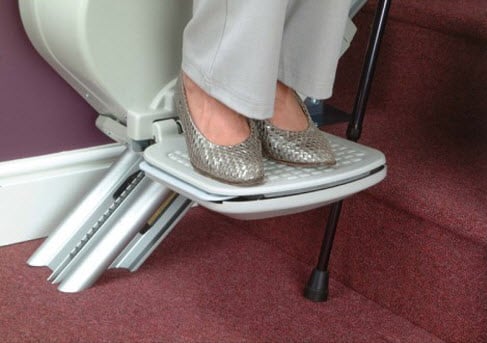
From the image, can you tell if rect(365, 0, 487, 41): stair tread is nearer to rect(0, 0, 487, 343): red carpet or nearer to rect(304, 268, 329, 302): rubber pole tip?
rect(0, 0, 487, 343): red carpet

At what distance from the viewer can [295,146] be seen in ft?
3.65

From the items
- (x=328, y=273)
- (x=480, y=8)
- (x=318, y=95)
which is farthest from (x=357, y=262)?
(x=480, y=8)

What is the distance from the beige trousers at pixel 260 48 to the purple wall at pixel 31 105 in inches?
16.2

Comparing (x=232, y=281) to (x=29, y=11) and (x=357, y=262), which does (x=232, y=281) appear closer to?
(x=357, y=262)

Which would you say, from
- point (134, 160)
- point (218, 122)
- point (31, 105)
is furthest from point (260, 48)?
point (31, 105)

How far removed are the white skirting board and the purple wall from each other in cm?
2

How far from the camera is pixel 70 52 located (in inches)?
46.4

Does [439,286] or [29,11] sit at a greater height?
[29,11]

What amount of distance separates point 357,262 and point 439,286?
165mm

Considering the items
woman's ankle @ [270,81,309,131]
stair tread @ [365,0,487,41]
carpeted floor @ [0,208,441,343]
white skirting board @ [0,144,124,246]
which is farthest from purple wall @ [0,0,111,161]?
stair tread @ [365,0,487,41]

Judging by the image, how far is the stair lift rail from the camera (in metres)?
1.20

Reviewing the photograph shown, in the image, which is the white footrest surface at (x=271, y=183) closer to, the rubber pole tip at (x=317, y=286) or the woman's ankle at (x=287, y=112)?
the woman's ankle at (x=287, y=112)

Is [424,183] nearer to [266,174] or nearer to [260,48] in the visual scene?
[266,174]

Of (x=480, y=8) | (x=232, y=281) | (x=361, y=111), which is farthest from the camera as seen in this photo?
(x=480, y=8)
